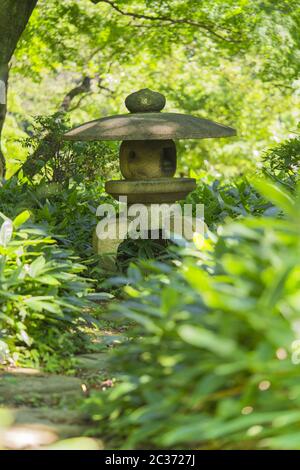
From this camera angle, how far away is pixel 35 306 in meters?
4.33

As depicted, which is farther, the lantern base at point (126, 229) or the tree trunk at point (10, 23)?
the tree trunk at point (10, 23)

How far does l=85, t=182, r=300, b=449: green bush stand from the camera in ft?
8.31

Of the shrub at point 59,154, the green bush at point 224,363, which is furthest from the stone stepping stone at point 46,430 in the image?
the shrub at point 59,154

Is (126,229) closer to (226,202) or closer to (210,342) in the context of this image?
(226,202)

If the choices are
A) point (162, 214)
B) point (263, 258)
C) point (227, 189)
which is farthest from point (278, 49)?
point (263, 258)

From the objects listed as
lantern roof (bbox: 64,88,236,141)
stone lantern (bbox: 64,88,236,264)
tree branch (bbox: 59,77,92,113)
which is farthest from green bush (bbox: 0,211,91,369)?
tree branch (bbox: 59,77,92,113)

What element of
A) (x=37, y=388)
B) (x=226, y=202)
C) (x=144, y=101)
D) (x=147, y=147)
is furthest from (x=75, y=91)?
(x=37, y=388)

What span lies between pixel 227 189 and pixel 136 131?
2586 mm

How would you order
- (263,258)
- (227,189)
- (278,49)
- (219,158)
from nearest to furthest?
1. (263,258)
2. (227,189)
3. (278,49)
4. (219,158)

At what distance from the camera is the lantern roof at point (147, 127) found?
616 centimetres

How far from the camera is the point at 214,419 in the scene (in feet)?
8.56

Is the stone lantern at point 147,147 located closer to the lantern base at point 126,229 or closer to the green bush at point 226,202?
the lantern base at point 126,229

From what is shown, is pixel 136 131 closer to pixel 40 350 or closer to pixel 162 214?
pixel 162 214
